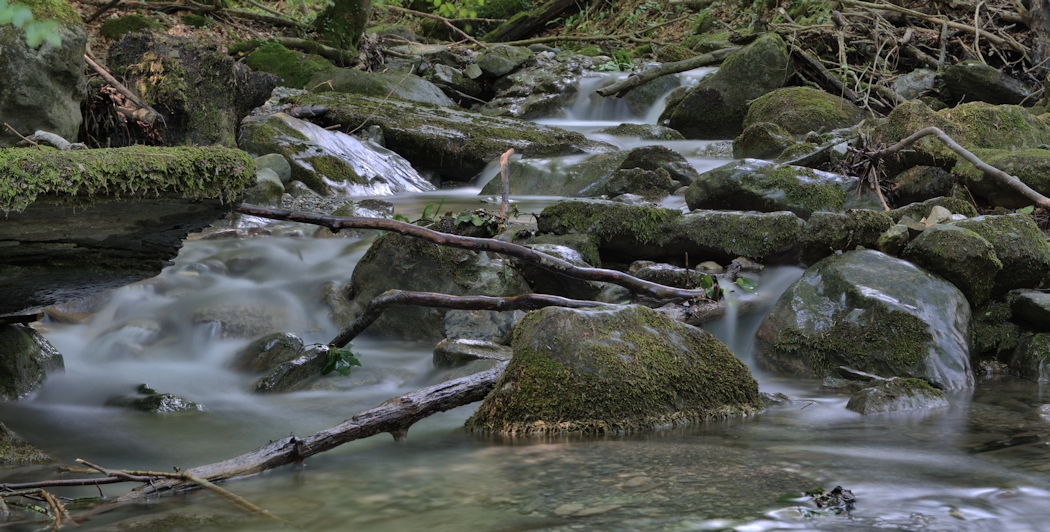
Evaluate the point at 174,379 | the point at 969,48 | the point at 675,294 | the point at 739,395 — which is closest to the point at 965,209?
the point at 675,294

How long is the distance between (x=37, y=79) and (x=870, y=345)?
583cm

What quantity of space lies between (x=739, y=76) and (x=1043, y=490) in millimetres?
10215

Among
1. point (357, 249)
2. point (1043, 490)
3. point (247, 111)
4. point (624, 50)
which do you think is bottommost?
point (1043, 490)

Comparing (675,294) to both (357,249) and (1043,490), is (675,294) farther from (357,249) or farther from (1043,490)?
(357,249)

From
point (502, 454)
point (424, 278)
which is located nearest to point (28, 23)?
point (502, 454)

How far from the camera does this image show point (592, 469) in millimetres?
3127

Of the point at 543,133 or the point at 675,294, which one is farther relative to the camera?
the point at 543,133

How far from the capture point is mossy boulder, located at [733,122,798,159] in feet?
31.2

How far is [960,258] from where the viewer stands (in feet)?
17.7

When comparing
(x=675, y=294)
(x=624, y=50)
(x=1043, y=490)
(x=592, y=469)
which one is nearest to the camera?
(x=1043, y=490)

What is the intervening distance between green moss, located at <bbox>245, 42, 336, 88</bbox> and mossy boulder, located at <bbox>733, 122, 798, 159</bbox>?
736 centimetres

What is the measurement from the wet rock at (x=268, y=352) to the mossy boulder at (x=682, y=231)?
7.28 ft

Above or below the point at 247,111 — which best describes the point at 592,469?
below

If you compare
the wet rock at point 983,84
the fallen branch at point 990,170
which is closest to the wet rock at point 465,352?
the fallen branch at point 990,170
